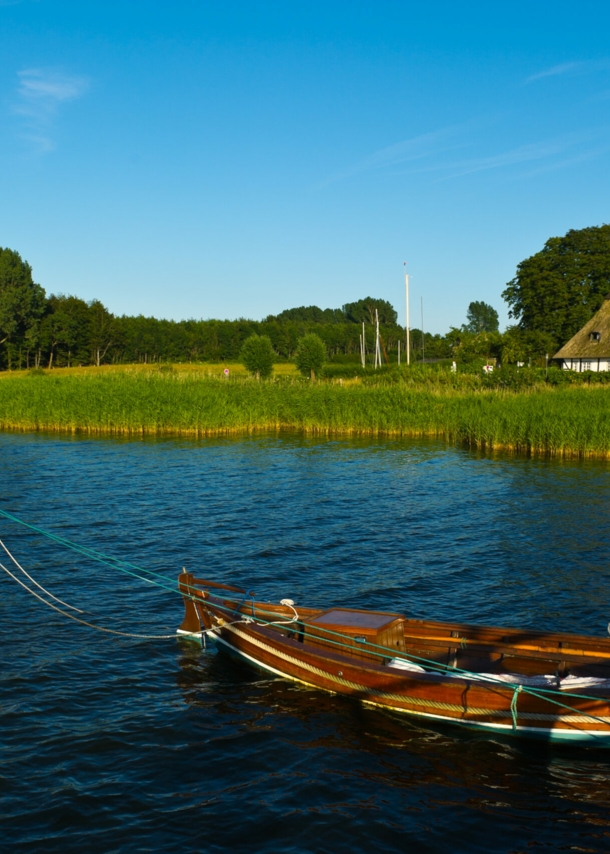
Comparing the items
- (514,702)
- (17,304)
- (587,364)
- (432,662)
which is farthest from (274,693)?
(17,304)

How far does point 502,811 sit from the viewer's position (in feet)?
26.6

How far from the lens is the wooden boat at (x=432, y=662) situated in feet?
29.6

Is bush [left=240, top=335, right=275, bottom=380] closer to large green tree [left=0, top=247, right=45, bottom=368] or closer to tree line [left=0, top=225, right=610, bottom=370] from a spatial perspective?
tree line [left=0, top=225, right=610, bottom=370]

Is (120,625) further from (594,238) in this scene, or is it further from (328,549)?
(594,238)

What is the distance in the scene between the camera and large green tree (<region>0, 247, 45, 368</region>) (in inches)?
3415

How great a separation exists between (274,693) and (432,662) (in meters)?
2.18

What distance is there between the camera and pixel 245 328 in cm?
13050

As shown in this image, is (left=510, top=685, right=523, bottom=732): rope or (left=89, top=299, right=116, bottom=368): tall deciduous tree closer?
(left=510, top=685, right=523, bottom=732): rope

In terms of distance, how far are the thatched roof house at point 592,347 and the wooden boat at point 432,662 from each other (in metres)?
54.1

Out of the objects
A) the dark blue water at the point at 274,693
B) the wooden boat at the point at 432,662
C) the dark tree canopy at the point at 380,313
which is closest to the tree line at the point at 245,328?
the dark tree canopy at the point at 380,313

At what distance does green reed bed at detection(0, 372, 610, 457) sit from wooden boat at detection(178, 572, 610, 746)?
22953mm

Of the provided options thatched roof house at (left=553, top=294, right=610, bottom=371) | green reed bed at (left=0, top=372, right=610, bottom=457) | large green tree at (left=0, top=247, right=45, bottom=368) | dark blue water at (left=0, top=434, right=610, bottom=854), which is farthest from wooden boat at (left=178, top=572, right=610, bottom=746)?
large green tree at (left=0, top=247, right=45, bottom=368)

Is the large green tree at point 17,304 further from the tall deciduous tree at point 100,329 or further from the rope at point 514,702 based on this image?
the rope at point 514,702

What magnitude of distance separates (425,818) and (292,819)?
4.27ft
